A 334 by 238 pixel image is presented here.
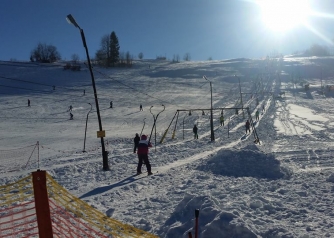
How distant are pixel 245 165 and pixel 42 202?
29.4 ft

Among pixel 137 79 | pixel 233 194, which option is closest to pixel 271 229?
pixel 233 194

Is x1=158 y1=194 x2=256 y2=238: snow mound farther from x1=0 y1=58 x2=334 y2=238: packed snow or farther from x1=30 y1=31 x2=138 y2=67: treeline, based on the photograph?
x1=30 y1=31 x2=138 y2=67: treeline

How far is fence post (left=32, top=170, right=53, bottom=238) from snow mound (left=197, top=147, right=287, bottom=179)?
772cm

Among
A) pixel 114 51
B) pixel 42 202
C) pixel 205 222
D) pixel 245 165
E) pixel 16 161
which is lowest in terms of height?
pixel 16 161

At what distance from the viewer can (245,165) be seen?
1236cm

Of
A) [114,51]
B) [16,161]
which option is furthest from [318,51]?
[16,161]

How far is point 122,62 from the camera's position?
364 ft

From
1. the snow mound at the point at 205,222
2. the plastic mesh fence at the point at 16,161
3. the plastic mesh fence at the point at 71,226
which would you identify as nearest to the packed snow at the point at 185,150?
the snow mound at the point at 205,222

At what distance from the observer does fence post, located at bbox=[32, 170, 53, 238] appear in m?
4.65

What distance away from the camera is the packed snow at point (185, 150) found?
7098mm

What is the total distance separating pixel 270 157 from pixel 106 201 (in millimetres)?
6596

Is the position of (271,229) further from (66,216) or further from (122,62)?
(122,62)

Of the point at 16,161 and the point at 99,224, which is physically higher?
the point at 99,224

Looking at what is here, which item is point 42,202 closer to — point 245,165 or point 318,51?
point 245,165
